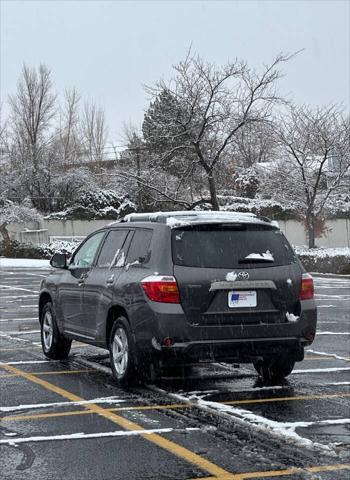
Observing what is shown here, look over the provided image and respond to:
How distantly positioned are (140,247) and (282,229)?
116ft

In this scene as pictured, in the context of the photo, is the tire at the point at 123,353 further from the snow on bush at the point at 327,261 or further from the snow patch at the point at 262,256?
the snow on bush at the point at 327,261

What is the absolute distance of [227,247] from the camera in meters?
7.66

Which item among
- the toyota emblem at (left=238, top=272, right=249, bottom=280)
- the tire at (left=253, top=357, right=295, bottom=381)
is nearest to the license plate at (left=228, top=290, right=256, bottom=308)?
the toyota emblem at (left=238, top=272, right=249, bottom=280)

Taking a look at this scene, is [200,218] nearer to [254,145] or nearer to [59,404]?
[59,404]

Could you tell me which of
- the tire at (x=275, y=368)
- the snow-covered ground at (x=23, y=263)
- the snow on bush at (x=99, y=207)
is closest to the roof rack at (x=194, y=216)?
the tire at (x=275, y=368)

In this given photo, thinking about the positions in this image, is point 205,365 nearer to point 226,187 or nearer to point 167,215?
point 167,215

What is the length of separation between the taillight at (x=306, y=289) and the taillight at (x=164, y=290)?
1359 millimetres

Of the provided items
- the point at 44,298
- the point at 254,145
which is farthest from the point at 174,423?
the point at 254,145

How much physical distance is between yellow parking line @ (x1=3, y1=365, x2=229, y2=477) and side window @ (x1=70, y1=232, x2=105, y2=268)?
1.56 metres

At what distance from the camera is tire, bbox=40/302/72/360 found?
9742 millimetres

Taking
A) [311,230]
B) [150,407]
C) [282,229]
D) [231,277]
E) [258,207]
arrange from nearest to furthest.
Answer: [150,407] < [231,277] < [311,230] < [282,229] < [258,207]

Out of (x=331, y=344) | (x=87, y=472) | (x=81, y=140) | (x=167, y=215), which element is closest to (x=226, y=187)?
(x=81, y=140)

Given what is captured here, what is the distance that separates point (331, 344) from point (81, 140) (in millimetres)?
62187

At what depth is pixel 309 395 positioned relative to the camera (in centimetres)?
754
